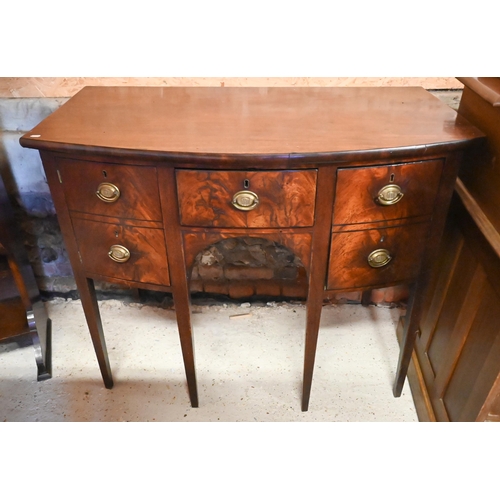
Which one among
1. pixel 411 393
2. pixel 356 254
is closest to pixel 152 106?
pixel 356 254

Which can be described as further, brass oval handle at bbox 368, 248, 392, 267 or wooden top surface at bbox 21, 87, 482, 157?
brass oval handle at bbox 368, 248, 392, 267

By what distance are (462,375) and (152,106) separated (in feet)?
3.56

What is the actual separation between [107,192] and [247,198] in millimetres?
324

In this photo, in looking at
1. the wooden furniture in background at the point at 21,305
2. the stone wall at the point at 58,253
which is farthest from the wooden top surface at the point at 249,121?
the wooden furniture in background at the point at 21,305

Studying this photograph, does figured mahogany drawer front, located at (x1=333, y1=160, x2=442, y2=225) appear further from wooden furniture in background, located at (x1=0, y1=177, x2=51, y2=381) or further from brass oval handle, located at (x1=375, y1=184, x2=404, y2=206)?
wooden furniture in background, located at (x1=0, y1=177, x2=51, y2=381)

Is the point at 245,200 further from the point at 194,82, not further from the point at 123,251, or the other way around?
the point at 194,82

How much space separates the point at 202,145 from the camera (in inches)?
35.5

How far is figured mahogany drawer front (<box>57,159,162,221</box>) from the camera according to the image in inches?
37.1

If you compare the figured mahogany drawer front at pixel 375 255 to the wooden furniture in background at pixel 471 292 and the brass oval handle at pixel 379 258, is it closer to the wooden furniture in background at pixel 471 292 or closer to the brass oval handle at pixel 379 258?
the brass oval handle at pixel 379 258

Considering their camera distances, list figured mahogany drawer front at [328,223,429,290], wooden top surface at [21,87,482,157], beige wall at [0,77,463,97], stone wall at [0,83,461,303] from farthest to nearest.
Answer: stone wall at [0,83,461,303], beige wall at [0,77,463,97], figured mahogany drawer front at [328,223,429,290], wooden top surface at [21,87,482,157]

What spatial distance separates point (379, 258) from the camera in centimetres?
105

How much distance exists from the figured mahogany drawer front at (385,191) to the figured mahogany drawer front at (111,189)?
420 mm

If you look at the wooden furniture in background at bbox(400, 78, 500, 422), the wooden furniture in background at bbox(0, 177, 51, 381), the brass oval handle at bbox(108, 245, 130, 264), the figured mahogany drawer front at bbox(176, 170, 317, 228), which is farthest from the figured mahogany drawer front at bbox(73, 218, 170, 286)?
the wooden furniture in background at bbox(400, 78, 500, 422)

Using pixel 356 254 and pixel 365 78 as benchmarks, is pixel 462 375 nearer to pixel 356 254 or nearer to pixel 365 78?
pixel 356 254
